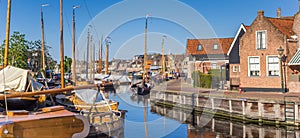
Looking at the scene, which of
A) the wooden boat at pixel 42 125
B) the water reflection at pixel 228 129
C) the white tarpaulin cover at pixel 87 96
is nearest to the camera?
the wooden boat at pixel 42 125

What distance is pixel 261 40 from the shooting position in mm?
32031

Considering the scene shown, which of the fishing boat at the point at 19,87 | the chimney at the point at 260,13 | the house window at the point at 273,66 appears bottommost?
the fishing boat at the point at 19,87

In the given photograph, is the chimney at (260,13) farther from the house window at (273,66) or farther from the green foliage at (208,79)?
the green foliage at (208,79)

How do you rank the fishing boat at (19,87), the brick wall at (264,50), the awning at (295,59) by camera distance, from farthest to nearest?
the brick wall at (264,50) < the awning at (295,59) < the fishing boat at (19,87)

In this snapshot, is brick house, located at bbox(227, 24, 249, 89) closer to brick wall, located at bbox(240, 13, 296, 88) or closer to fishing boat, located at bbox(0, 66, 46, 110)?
brick wall, located at bbox(240, 13, 296, 88)

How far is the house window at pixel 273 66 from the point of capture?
3047 cm

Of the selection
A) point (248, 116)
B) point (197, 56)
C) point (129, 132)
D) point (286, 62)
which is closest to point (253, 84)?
point (286, 62)

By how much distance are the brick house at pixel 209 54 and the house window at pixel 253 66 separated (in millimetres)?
5577

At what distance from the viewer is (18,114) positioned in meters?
11.0

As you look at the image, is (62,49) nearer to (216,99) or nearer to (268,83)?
(216,99)

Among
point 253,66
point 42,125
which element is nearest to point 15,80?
point 42,125

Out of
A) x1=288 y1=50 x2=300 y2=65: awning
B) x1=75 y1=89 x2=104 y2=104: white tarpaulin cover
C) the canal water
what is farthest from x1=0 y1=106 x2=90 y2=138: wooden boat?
x1=288 y1=50 x2=300 y2=65: awning

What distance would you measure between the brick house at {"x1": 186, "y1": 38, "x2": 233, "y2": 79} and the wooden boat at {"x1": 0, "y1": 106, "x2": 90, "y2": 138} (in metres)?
27.9

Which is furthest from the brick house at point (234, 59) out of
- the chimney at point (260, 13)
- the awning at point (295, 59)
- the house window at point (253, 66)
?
the awning at point (295, 59)
